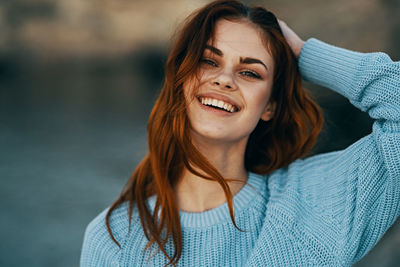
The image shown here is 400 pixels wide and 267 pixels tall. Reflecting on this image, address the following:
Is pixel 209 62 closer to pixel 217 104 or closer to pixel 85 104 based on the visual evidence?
pixel 217 104

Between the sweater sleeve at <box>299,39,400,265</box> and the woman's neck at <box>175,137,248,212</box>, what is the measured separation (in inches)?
14.2

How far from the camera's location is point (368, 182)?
1602 millimetres

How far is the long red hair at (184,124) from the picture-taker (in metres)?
1.82

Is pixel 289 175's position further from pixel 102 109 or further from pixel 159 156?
pixel 102 109

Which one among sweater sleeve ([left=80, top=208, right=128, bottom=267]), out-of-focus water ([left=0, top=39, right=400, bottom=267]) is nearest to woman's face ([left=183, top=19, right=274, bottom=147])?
sweater sleeve ([left=80, top=208, right=128, bottom=267])

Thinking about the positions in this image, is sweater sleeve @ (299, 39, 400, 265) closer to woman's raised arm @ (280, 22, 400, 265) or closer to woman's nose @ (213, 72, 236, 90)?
woman's raised arm @ (280, 22, 400, 265)

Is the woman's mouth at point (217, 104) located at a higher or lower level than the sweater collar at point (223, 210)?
higher

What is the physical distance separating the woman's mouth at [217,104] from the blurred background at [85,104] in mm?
359

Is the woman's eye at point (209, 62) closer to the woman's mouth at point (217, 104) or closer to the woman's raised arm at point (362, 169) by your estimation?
the woman's mouth at point (217, 104)

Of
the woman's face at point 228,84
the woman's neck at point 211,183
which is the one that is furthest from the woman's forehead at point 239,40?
the woman's neck at point 211,183

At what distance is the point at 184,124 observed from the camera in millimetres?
1871

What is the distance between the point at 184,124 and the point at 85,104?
11370mm

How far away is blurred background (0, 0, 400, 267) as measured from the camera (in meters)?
3.64

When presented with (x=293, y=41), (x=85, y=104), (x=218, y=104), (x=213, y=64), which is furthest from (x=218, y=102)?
(x=85, y=104)
